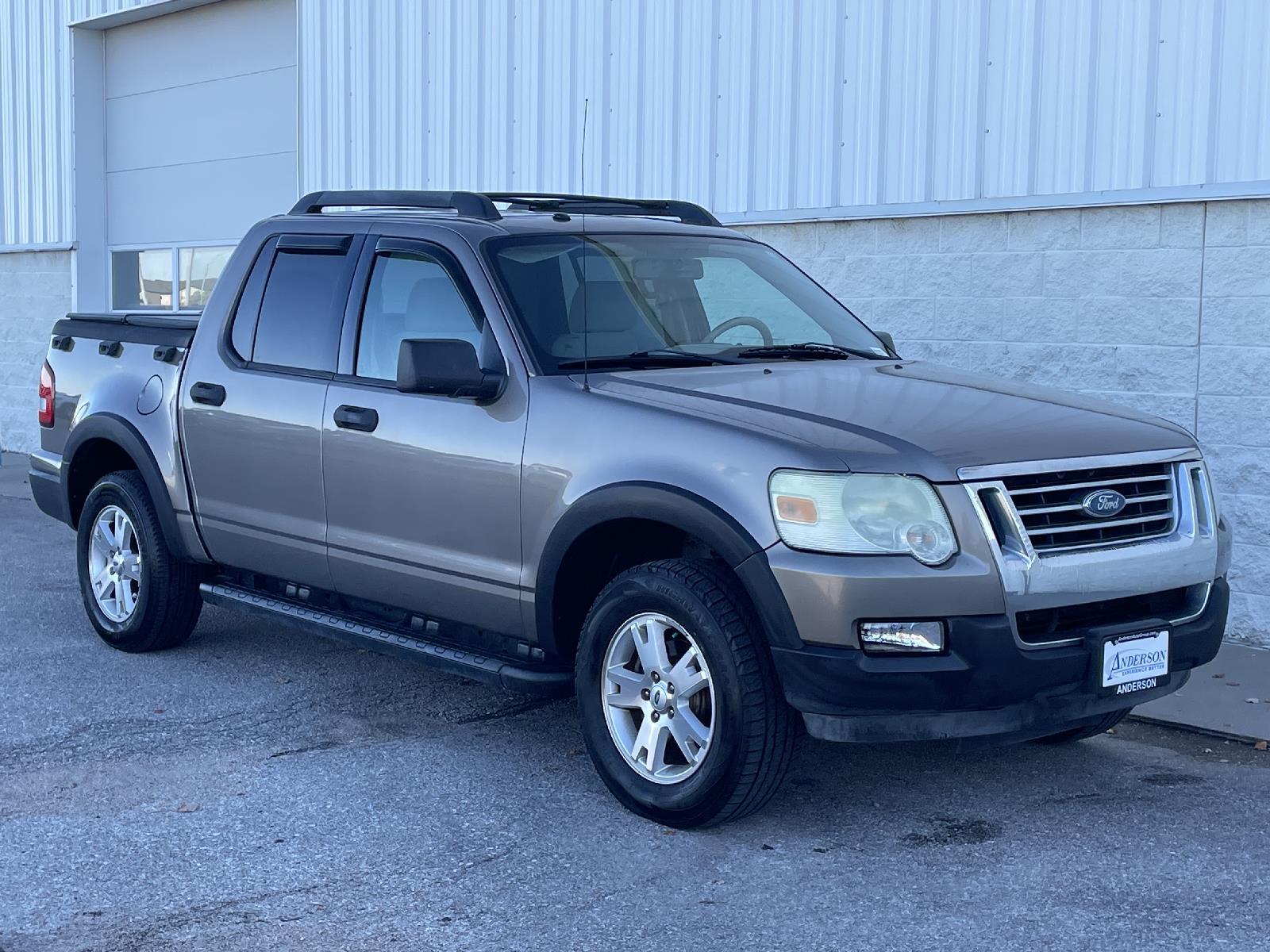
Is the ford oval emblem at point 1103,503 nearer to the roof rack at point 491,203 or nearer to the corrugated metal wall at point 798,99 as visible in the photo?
the roof rack at point 491,203

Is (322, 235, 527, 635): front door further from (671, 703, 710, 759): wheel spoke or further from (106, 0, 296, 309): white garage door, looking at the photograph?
(106, 0, 296, 309): white garage door

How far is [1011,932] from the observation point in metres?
4.08

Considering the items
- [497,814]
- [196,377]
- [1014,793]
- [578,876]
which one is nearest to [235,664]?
[196,377]

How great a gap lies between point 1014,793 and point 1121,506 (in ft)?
3.71

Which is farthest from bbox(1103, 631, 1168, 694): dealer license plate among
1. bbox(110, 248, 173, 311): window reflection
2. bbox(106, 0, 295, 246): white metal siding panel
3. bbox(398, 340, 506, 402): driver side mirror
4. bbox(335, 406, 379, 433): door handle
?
bbox(110, 248, 173, 311): window reflection

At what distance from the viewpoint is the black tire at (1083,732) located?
5539mm

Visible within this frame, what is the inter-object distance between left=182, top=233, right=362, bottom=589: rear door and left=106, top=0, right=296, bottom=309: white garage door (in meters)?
7.54

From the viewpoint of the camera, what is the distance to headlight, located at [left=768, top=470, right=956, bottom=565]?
446 centimetres

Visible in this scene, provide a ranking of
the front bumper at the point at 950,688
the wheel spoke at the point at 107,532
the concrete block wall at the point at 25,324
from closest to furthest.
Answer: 1. the front bumper at the point at 950,688
2. the wheel spoke at the point at 107,532
3. the concrete block wall at the point at 25,324

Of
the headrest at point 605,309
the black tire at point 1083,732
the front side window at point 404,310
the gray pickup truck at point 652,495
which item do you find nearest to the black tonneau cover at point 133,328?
the gray pickup truck at point 652,495

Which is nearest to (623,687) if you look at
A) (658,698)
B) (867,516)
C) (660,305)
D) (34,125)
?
(658,698)

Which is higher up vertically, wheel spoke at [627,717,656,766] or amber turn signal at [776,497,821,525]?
amber turn signal at [776,497,821,525]

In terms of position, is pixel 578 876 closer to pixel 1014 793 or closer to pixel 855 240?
pixel 1014 793

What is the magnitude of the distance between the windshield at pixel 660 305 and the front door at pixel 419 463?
8.1 inches
